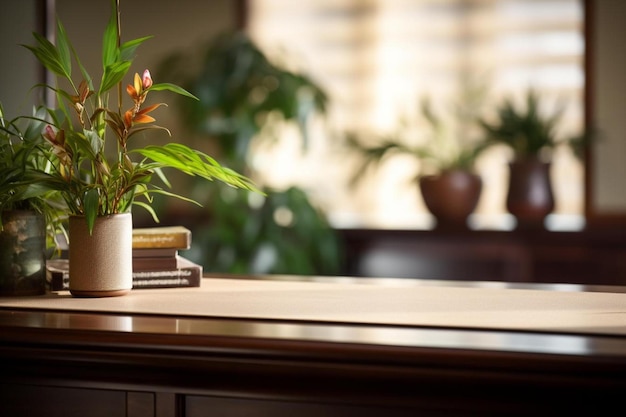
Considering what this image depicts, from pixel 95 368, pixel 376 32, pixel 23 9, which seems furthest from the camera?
pixel 376 32

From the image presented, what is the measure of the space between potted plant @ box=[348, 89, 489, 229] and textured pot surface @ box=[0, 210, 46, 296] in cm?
201

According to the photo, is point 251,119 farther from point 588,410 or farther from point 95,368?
point 588,410

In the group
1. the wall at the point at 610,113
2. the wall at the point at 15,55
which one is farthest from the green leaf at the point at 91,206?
the wall at the point at 610,113

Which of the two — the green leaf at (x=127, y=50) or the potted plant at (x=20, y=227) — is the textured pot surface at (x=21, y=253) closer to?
the potted plant at (x=20, y=227)

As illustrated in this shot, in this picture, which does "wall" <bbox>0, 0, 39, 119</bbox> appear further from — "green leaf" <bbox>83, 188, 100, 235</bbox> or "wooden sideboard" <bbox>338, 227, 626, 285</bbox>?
"wooden sideboard" <bbox>338, 227, 626, 285</bbox>

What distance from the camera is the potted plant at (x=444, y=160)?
3025 mm

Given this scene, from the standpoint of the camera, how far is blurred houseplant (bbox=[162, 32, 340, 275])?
2.99 m

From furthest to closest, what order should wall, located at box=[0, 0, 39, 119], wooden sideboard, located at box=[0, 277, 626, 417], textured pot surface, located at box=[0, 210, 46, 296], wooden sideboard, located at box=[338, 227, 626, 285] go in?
wooden sideboard, located at box=[338, 227, 626, 285], wall, located at box=[0, 0, 39, 119], textured pot surface, located at box=[0, 210, 46, 296], wooden sideboard, located at box=[0, 277, 626, 417]

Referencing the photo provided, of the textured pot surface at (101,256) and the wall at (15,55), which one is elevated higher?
the wall at (15,55)

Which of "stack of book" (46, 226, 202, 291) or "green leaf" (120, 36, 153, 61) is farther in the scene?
"stack of book" (46, 226, 202, 291)

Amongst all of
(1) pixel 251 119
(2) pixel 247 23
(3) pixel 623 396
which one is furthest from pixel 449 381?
(2) pixel 247 23

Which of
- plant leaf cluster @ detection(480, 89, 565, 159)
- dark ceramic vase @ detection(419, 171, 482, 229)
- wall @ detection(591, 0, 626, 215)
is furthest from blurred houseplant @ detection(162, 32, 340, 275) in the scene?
wall @ detection(591, 0, 626, 215)

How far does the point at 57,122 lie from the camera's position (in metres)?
1.18

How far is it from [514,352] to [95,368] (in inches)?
20.2
